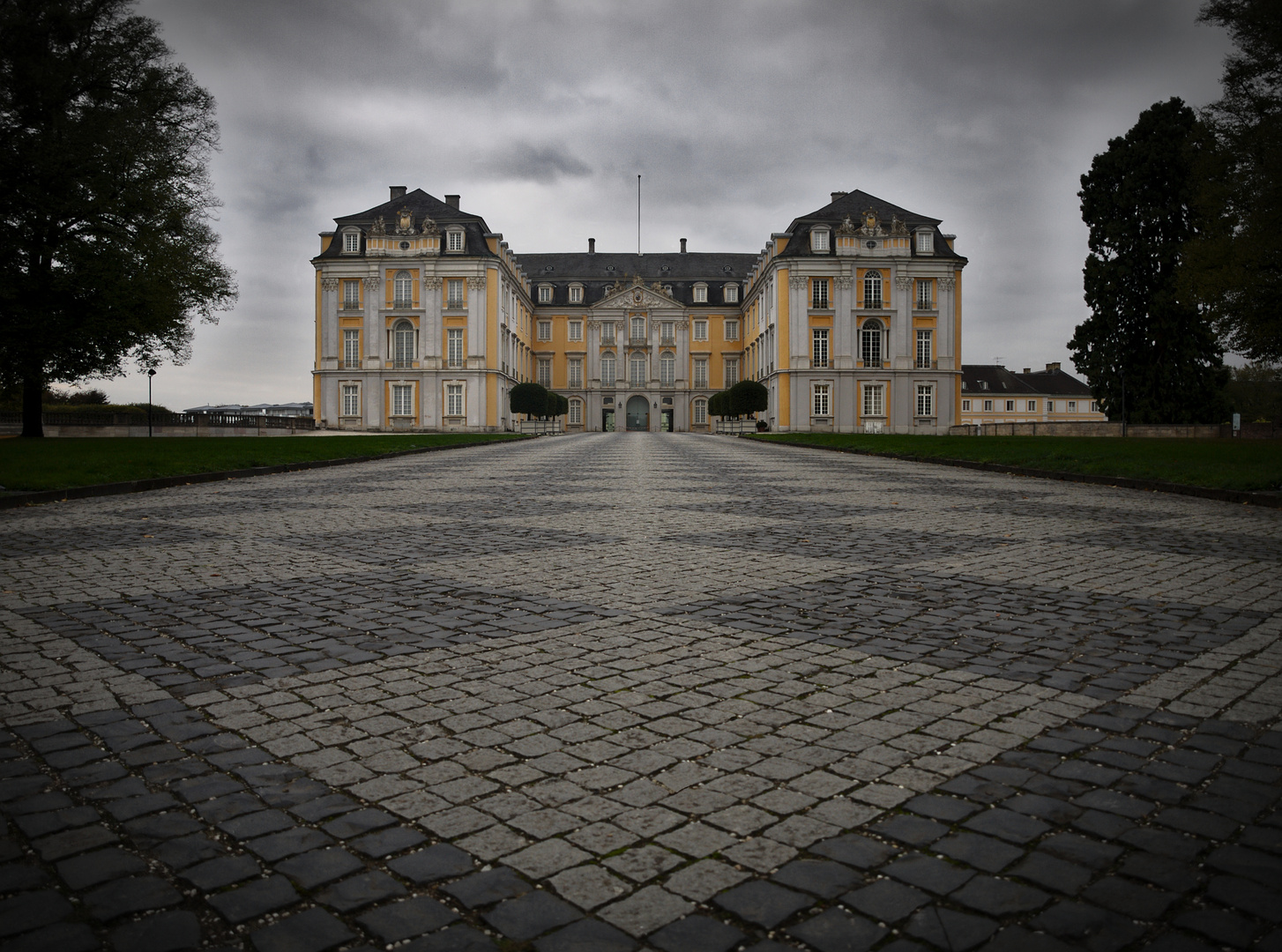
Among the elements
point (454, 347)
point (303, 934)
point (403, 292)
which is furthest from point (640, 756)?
point (403, 292)

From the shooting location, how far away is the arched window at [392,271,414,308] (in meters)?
64.4

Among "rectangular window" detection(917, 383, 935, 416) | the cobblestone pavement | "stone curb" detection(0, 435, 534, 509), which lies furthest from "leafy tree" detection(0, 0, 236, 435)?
"rectangular window" detection(917, 383, 935, 416)

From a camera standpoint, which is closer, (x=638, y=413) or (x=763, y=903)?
(x=763, y=903)

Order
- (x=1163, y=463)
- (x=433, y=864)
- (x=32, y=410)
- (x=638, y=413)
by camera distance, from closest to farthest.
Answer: (x=433, y=864) < (x=1163, y=463) < (x=32, y=410) < (x=638, y=413)

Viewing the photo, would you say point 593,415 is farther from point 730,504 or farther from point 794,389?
point 730,504

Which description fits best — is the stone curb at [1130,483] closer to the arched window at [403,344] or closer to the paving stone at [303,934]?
the paving stone at [303,934]

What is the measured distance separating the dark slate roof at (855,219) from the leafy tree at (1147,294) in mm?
18414

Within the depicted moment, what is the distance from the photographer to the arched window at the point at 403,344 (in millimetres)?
65125

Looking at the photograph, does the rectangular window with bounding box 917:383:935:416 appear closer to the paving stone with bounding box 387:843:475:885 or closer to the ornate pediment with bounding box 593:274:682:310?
the ornate pediment with bounding box 593:274:682:310

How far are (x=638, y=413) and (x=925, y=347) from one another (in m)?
30.4

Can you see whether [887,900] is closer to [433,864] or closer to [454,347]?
[433,864]

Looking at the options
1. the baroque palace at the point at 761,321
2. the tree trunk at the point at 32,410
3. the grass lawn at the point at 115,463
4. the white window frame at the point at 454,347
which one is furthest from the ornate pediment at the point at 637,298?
the grass lawn at the point at 115,463

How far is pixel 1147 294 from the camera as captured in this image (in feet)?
138

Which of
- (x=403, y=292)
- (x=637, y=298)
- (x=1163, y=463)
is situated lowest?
(x=1163, y=463)
